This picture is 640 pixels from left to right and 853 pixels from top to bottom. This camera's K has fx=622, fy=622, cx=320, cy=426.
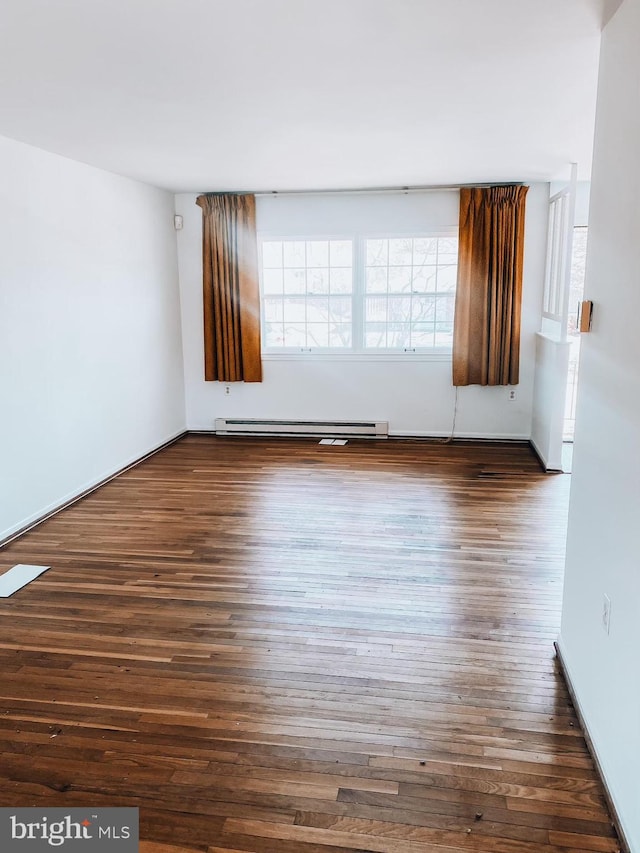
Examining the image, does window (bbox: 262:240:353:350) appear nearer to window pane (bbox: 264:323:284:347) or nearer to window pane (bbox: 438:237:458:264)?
window pane (bbox: 264:323:284:347)

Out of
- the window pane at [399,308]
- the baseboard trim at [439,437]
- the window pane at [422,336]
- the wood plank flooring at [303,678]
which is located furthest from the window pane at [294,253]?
the wood plank flooring at [303,678]

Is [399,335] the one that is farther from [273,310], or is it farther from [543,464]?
[543,464]

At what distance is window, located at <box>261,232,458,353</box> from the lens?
19.9 ft

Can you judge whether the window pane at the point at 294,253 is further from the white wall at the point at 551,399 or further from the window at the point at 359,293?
the white wall at the point at 551,399

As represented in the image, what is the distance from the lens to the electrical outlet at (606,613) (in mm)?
1928

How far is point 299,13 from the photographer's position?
81.7 inches

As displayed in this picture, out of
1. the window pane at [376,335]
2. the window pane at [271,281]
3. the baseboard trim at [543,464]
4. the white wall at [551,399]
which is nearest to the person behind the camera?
the white wall at [551,399]

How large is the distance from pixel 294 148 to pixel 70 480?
2825mm

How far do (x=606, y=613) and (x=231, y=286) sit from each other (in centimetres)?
507

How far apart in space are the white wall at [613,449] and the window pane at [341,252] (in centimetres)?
403

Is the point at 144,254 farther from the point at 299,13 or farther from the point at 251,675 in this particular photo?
the point at 251,675

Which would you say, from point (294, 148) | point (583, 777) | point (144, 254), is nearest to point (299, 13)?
point (294, 148)

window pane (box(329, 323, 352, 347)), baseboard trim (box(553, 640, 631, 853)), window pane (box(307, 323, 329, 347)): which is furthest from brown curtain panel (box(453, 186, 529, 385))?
baseboard trim (box(553, 640, 631, 853))

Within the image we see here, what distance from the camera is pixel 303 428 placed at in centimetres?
653
